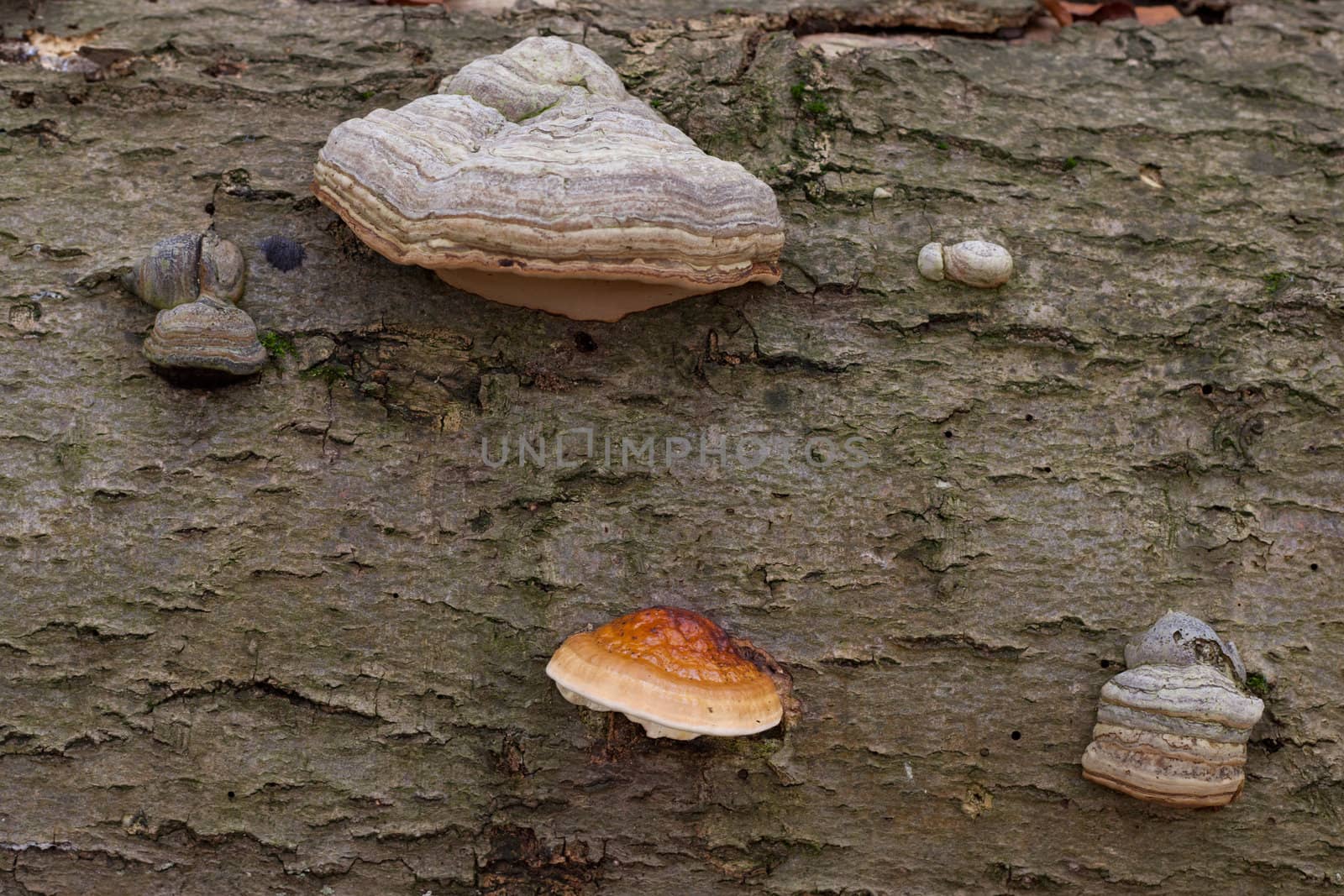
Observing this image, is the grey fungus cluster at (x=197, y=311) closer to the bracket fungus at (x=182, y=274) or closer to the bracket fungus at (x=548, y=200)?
the bracket fungus at (x=182, y=274)

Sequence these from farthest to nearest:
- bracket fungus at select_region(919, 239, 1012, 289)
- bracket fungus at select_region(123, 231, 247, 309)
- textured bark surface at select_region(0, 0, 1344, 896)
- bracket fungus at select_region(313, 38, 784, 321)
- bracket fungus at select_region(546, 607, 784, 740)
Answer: bracket fungus at select_region(919, 239, 1012, 289)
bracket fungus at select_region(123, 231, 247, 309)
textured bark surface at select_region(0, 0, 1344, 896)
bracket fungus at select_region(313, 38, 784, 321)
bracket fungus at select_region(546, 607, 784, 740)

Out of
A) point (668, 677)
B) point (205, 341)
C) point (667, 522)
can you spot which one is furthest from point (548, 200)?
point (668, 677)

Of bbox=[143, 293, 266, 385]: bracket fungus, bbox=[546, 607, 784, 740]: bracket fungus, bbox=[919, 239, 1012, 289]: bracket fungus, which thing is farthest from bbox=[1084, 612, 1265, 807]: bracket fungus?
bbox=[143, 293, 266, 385]: bracket fungus

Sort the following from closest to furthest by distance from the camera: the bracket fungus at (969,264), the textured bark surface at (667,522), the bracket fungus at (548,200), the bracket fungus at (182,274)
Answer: the bracket fungus at (548,200) < the textured bark surface at (667,522) < the bracket fungus at (182,274) < the bracket fungus at (969,264)

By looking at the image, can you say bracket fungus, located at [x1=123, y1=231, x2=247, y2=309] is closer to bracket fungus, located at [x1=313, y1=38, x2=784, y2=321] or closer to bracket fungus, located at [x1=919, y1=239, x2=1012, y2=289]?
bracket fungus, located at [x1=313, y1=38, x2=784, y2=321]

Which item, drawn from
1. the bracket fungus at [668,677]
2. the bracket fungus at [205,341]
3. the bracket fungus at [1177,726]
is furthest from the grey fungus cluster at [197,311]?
the bracket fungus at [1177,726]
